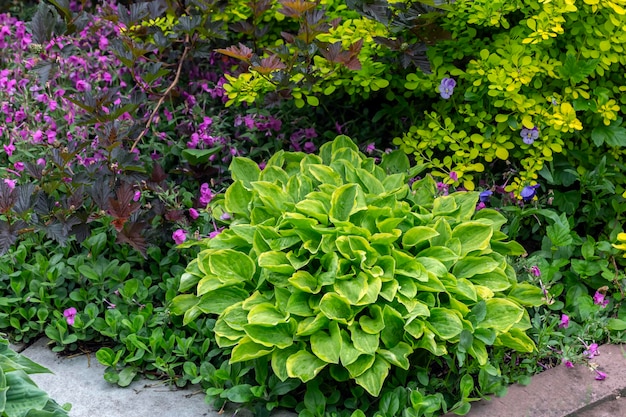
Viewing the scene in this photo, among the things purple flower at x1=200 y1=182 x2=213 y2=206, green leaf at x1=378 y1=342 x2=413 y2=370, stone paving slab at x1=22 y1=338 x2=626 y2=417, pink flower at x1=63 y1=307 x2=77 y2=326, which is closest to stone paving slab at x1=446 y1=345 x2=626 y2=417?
stone paving slab at x1=22 y1=338 x2=626 y2=417

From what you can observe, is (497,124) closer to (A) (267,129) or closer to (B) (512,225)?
(B) (512,225)

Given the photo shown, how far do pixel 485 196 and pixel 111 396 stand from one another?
1744mm

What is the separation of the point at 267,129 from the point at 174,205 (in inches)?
30.3

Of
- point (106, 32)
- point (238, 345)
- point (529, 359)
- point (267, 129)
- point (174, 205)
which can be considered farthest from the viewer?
point (106, 32)

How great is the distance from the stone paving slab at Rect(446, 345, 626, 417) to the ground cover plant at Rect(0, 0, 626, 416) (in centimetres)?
5

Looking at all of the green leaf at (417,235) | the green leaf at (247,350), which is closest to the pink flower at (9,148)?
the green leaf at (247,350)

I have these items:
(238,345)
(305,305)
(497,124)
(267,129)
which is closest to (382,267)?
(305,305)

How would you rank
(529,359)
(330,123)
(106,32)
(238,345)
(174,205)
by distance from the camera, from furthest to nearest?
(106,32)
(330,123)
(174,205)
(529,359)
(238,345)

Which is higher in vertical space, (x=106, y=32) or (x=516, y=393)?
(x=106, y=32)

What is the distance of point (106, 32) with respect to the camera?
176 inches

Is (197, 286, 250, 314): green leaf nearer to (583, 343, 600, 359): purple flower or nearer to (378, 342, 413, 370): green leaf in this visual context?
(378, 342, 413, 370): green leaf

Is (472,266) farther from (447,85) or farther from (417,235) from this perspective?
(447,85)

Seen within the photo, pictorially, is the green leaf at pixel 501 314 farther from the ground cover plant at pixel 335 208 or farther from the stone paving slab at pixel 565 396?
the stone paving slab at pixel 565 396

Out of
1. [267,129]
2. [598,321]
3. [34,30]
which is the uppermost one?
[34,30]
